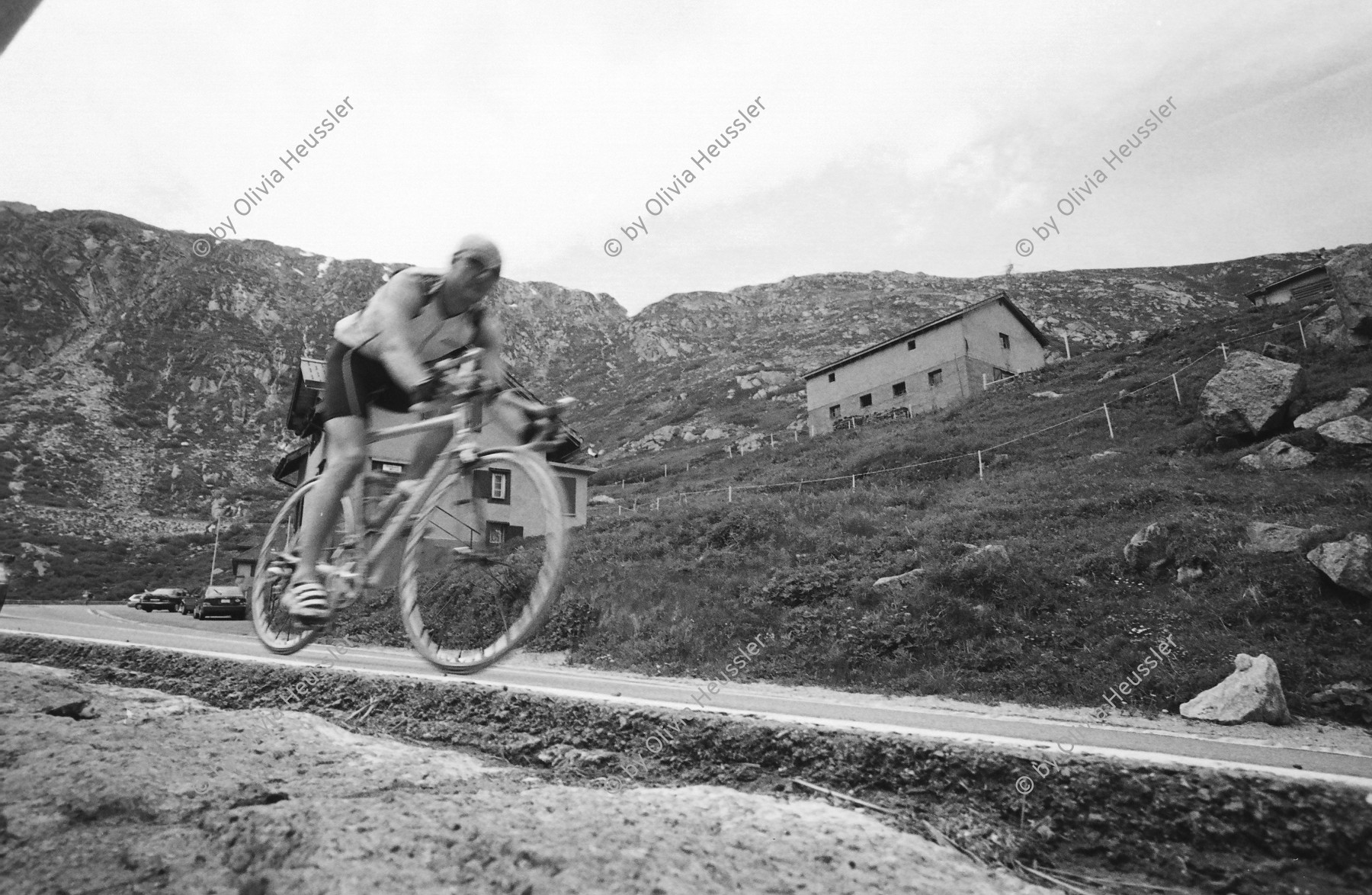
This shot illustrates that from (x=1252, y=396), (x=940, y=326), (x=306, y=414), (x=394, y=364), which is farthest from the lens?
(x=940, y=326)

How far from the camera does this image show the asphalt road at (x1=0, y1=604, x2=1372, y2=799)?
2342 millimetres

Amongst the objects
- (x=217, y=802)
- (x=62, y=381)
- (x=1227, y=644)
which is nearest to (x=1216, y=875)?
(x=217, y=802)

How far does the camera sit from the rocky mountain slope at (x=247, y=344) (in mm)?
63125

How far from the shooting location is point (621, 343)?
470 ft

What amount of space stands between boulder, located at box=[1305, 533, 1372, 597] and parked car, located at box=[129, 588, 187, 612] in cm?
3792

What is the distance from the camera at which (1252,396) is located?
52.9 feet

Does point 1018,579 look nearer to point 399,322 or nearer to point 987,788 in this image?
point 987,788

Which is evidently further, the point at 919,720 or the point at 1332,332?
the point at 1332,332

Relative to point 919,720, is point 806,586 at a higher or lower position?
higher

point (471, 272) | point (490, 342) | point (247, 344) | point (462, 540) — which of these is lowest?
point (462, 540)

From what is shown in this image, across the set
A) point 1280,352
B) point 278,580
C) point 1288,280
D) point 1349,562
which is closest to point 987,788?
point 278,580

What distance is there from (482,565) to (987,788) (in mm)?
2432

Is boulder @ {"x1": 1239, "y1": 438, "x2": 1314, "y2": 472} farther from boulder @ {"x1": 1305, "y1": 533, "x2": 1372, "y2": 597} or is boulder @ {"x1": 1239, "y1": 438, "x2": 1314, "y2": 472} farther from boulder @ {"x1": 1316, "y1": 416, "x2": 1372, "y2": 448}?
boulder @ {"x1": 1305, "y1": 533, "x2": 1372, "y2": 597}

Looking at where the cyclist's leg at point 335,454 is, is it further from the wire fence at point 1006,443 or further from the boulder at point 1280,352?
the boulder at point 1280,352
